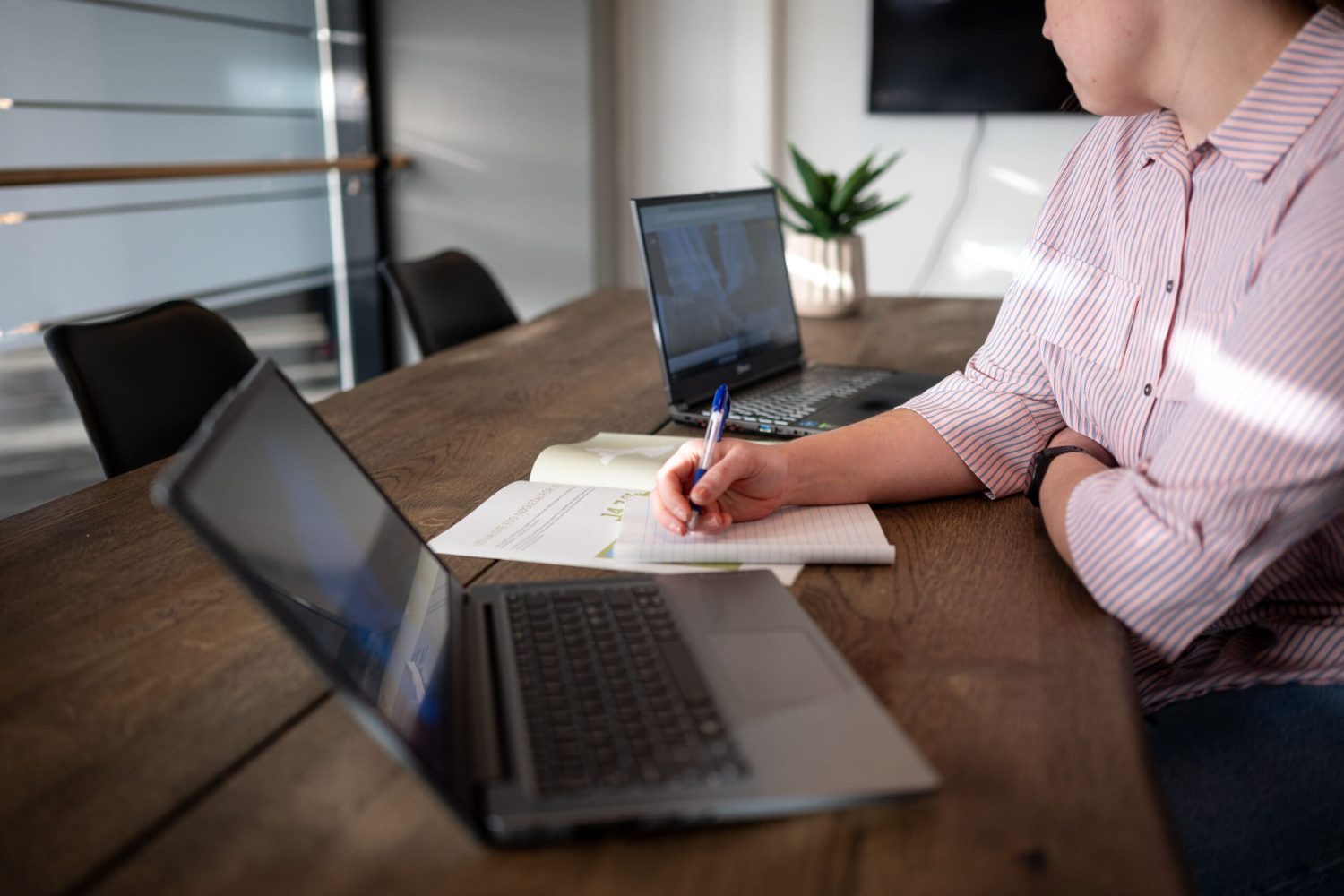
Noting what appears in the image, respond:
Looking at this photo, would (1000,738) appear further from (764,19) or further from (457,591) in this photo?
(764,19)

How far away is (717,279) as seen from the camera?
1644mm

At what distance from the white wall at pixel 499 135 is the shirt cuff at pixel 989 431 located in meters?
3.01

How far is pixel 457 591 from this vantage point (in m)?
0.87

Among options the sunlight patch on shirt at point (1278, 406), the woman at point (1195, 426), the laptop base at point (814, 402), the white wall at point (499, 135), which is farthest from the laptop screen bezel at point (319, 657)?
the white wall at point (499, 135)

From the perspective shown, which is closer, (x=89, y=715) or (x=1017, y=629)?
(x=89, y=715)

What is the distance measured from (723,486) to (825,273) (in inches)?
54.0

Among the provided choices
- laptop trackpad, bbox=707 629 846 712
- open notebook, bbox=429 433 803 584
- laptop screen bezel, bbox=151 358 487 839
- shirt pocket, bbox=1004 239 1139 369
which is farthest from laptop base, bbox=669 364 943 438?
laptop screen bezel, bbox=151 358 487 839

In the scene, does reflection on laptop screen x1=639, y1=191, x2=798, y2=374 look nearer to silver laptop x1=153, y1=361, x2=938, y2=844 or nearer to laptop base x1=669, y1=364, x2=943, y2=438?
laptop base x1=669, y1=364, x2=943, y2=438

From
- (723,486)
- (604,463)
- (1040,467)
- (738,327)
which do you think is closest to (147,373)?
(604,463)

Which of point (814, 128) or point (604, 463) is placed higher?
point (814, 128)

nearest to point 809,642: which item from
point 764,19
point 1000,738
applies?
point 1000,738

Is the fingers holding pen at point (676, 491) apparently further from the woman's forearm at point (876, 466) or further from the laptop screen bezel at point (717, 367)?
the laptop screen bezel at point (717, 367)

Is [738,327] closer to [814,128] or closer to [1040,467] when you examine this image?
[1040,467]

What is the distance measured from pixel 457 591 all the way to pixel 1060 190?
33.4 inches
